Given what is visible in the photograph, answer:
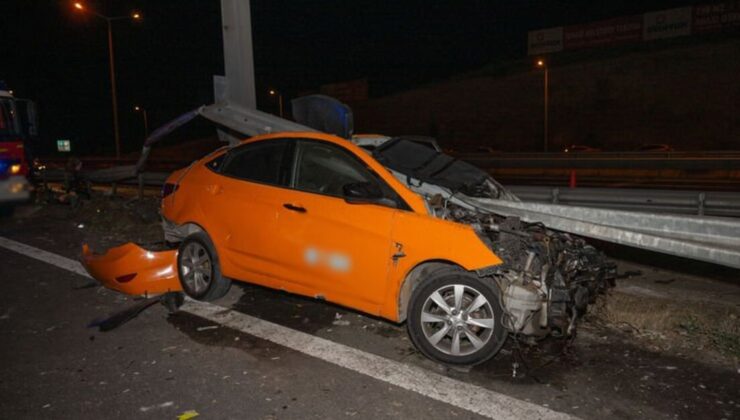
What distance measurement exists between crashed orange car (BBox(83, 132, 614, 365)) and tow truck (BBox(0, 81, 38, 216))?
24.3ft

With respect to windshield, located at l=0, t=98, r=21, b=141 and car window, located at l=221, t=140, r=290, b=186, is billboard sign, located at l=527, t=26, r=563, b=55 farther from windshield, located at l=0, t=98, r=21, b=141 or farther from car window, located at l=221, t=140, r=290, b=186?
car window, located at l=221, t=140, r=290, b=186

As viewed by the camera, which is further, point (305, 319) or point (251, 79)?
point (251, 79)

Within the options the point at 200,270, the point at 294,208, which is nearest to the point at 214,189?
the point at 200,270

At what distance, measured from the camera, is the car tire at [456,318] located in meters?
4.13

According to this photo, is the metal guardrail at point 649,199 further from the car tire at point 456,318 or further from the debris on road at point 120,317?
the debris on road at point 120,317

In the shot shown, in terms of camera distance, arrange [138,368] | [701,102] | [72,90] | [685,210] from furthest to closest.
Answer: [72,90] < [701,102] < [685,210] < [138,368]

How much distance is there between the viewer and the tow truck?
11734 mm

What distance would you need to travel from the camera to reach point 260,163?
17.9ft

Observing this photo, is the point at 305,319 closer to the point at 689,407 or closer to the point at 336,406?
the point at 336,406

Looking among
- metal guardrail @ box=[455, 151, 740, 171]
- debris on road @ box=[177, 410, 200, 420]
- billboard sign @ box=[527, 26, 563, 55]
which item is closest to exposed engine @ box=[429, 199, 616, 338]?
debris on road @ box=[177, 410, 200, 420]

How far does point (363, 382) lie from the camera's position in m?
3.94

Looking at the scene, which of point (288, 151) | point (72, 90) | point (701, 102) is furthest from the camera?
point (72, 90)

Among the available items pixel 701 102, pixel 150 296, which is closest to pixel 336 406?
pixel 150 296

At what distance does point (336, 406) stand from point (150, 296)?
10.6 ft
